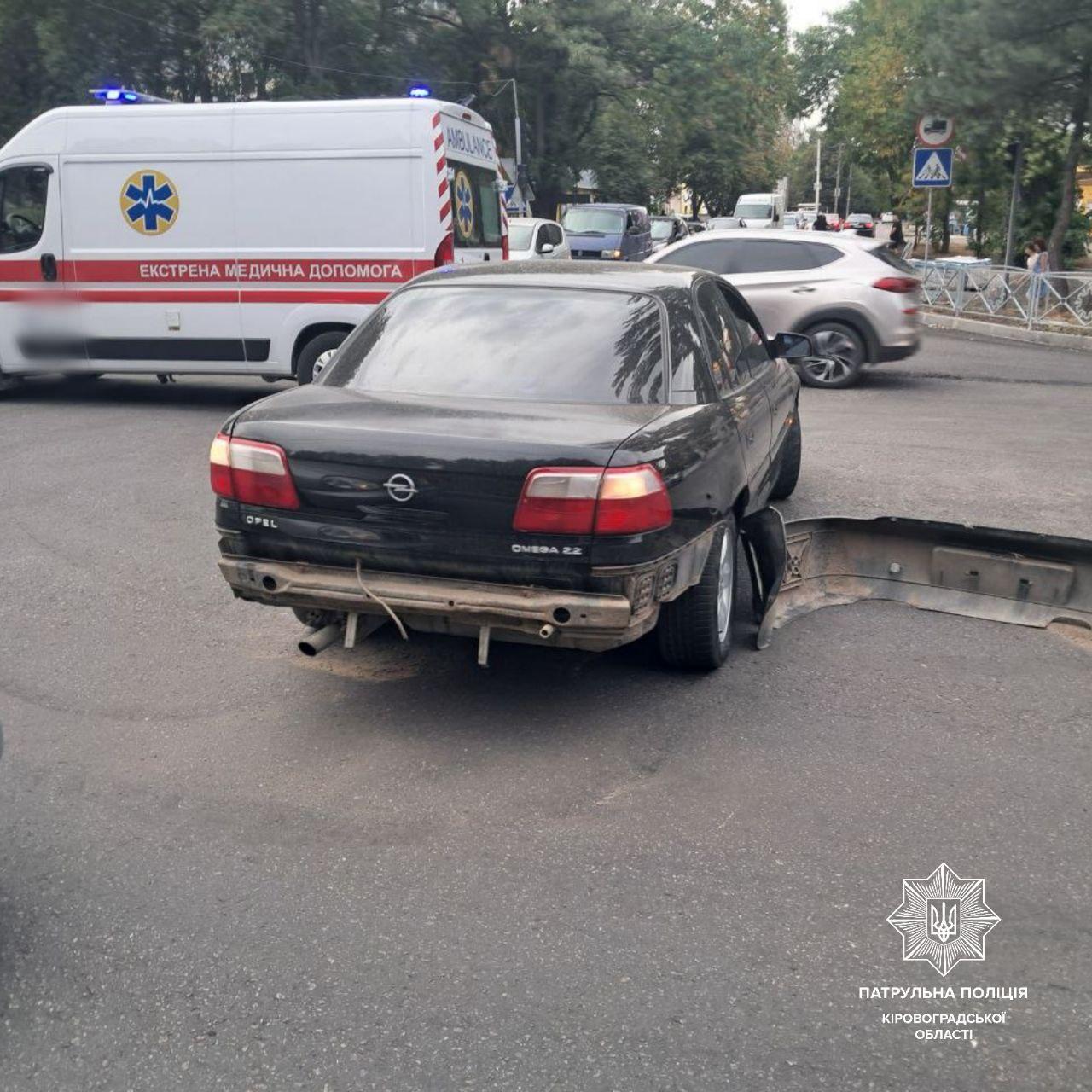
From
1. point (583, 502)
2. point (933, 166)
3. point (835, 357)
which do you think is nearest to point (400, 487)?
point (583, 502)

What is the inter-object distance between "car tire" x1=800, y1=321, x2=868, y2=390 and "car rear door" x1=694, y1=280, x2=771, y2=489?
7634 millimetres

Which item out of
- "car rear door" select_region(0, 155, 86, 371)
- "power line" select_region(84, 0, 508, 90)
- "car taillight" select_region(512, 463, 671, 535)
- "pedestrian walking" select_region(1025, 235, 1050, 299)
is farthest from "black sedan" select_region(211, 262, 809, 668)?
"power line" select_region(84, 0, 508, 90)

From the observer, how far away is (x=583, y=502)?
164 inches

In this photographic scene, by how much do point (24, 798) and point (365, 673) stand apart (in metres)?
Answer: 1.47

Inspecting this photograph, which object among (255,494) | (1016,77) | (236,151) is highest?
(1016,77)

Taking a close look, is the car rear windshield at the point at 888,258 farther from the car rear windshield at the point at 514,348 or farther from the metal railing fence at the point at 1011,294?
the car rear windshield at the point at 514,348

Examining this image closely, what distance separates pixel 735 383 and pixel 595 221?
24.2 meters

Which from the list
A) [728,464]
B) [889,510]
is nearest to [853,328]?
[889,510]

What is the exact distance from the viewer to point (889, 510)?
798cm

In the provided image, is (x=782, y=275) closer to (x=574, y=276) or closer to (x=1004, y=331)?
(x=1004, y=331)

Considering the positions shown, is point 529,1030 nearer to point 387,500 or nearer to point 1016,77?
point 387,500

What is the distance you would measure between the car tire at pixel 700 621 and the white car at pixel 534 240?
46.6ft

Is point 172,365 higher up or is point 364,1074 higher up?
point 172,365

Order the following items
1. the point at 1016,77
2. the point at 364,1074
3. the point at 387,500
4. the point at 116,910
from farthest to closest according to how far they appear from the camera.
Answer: the point at 1016,77 < the point at 387,500 < the point at 116,910 < the point at 364,1074
